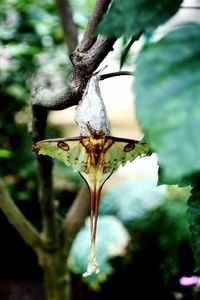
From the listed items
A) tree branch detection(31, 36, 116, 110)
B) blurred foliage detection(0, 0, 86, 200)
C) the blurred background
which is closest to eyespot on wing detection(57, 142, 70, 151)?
tree branch detection(31, 36, 116, 110)

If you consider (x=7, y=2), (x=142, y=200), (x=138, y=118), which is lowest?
(x=138, y=118)

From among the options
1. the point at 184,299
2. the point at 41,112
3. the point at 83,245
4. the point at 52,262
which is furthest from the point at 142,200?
the point at 41,112

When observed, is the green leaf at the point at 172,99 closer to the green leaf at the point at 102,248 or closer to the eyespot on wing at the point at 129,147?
the eyespot on wing at the point at 129,147

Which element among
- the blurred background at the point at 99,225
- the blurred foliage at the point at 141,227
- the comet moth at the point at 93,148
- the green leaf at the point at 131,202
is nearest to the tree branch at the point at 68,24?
the blurred background at the point at 99,225

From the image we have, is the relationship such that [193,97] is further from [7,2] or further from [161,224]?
[161,224]

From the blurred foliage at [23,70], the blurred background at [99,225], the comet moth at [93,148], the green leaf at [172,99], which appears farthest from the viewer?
the blurred background at [99,225]

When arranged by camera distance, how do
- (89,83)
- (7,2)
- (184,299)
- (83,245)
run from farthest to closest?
(83,245) < (184,299) < (7,2) < (89,83)
